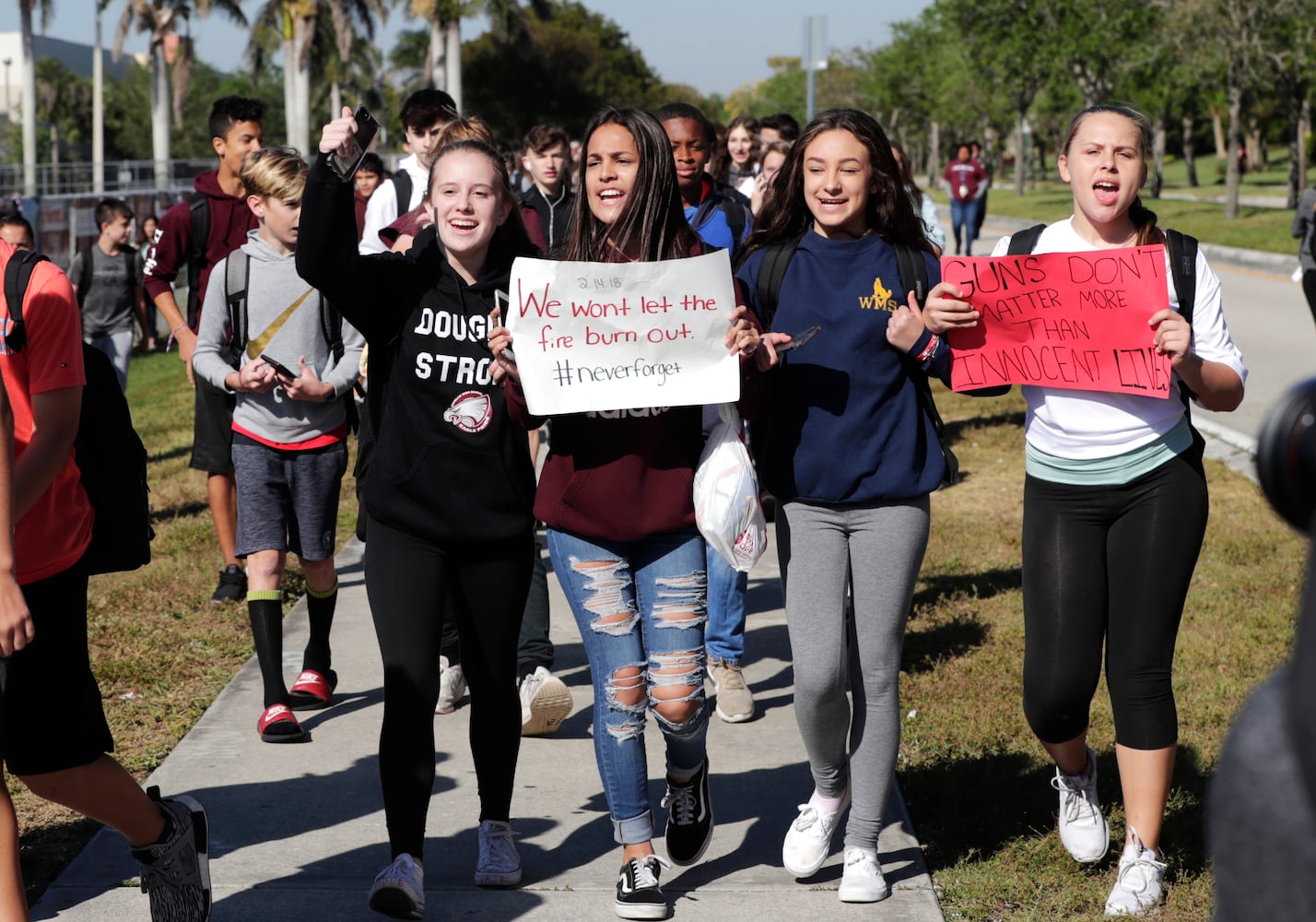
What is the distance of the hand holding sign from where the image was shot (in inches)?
154

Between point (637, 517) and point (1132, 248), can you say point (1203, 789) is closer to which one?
point (1132, 248)

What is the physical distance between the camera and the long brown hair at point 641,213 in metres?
4.05

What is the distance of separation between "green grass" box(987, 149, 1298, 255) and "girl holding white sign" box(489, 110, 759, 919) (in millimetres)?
22767

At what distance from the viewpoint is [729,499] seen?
3.93m

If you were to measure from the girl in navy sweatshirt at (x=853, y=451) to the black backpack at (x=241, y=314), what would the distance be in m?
1.96

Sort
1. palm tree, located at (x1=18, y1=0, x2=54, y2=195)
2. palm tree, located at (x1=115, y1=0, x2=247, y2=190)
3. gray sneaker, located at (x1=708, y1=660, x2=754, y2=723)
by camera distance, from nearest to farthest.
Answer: gray sneaker, located at (x1=708, y1=660, x2=754, y2=723) < palm tree, located at (x1=18, y1=0, x2=54, y2=195) < palm tree, located at (x1=115, y1=0, x2=247, y2=190)

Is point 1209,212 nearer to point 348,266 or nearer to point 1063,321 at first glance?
point 1063,321

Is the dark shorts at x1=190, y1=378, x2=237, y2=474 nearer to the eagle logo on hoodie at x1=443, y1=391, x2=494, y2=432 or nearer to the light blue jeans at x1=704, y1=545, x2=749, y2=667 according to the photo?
the light blue jeans at x1=704, y1=545, x2=749, y2=667

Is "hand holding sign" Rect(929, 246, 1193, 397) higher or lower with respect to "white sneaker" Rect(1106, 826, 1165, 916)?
higher

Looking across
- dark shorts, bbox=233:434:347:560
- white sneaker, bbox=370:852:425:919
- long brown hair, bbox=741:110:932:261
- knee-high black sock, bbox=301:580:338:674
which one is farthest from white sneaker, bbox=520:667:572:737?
long brown hair, bbox=741:110:932:261

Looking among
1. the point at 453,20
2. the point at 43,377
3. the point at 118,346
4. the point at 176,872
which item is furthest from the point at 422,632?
the point at 453,20

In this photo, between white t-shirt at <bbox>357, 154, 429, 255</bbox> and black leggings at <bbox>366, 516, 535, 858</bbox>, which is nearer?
black leggings at <bbox>366, 516, 535, 858</bbox>

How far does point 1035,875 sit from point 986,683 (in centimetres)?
169

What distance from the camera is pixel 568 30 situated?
269 feet
